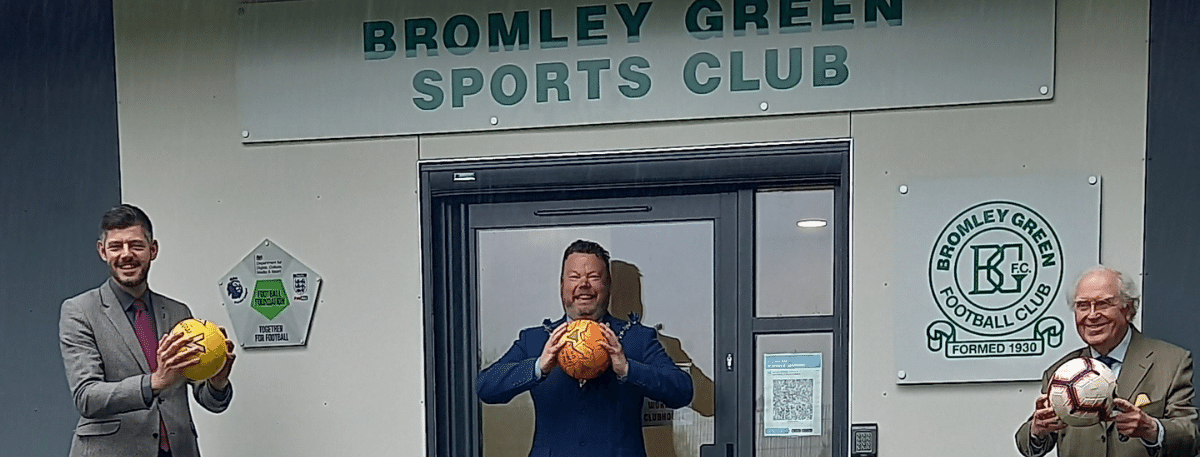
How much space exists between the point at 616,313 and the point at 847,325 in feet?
2.55

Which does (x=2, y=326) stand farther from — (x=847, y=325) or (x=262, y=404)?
(x=847, y=325)

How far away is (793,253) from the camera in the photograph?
384 cm

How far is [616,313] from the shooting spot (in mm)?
3963

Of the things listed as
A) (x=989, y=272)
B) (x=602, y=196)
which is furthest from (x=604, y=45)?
(x=989, y=272)

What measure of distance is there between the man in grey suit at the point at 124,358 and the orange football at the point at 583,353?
102 centimetres

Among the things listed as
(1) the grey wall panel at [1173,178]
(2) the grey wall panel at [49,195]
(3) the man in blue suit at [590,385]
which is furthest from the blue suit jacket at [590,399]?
(2) the grey wall panel at [49,195]

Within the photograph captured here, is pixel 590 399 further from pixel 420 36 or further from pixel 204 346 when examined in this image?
pixel 420 36

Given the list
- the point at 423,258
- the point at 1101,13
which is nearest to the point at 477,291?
the point at 423,258

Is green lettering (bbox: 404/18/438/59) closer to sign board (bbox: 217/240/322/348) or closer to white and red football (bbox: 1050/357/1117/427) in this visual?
sign board (bbox: 217/240/322/348)

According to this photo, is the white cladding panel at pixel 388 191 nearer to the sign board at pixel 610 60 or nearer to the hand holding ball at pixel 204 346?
the sign board at pixel 610 60

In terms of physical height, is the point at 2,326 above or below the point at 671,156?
below

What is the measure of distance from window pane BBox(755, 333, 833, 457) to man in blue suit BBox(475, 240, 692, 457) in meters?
0.32

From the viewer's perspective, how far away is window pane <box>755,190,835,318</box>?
3814 millimetres

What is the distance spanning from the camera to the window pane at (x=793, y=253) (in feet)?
12.5
